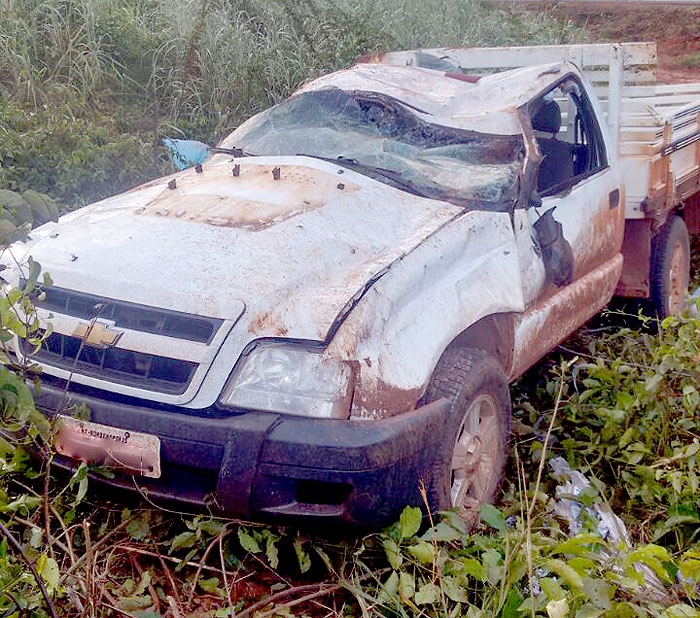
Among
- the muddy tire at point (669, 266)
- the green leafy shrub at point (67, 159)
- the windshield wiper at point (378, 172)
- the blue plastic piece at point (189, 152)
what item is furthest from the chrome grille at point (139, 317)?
the muddy tire at point (669, 266)

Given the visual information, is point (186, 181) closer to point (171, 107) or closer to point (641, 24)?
point (171, 107)

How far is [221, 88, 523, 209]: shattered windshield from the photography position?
10.9 feet

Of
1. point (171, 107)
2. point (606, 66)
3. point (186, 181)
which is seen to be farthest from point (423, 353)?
point (171, 107)

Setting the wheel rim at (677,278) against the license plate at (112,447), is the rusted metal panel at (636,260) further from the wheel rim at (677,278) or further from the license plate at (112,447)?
the license plate at (112,447)

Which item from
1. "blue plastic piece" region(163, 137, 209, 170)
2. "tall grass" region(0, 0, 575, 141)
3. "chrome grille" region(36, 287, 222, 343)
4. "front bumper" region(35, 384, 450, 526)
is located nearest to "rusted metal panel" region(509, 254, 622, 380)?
"front bumper" region(35, 384, 450, 526)

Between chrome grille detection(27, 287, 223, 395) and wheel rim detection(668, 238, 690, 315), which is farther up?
chrome grille detection(27, 287, 223, 395)

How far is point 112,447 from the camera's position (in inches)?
93.2

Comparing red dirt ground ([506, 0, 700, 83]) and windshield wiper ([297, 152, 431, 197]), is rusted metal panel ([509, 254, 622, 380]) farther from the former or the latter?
red dirt ground ([506, 0, 700, 83])


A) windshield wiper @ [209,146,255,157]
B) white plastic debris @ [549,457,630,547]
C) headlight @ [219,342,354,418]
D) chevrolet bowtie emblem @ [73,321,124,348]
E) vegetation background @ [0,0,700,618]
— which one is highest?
windshield wiper @ [209,146,255,157]

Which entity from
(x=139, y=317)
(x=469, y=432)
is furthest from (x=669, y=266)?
(x=139, y=317)

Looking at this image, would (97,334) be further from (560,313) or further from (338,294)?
(560,313)

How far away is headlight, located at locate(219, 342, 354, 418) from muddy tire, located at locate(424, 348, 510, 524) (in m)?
0.40

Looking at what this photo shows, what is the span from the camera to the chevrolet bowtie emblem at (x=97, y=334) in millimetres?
2416

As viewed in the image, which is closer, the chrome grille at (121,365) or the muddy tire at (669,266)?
the chrome grille at (121,365)
